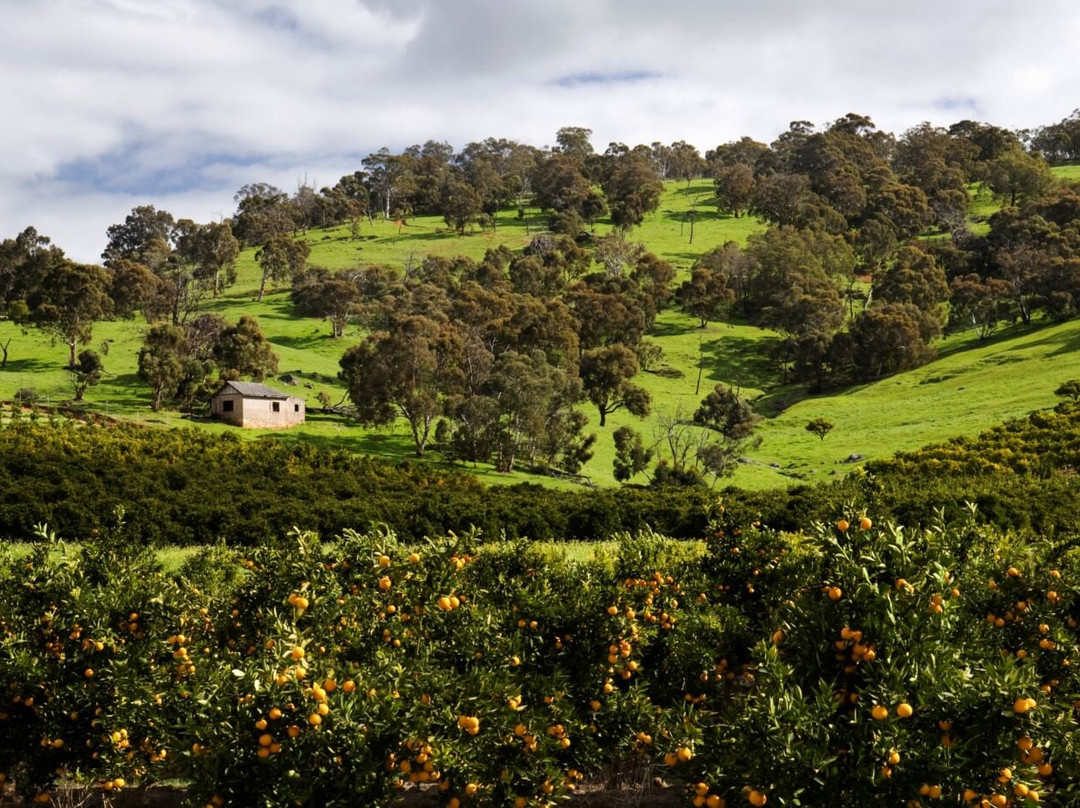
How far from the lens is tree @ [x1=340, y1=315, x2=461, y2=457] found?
46.5 metres

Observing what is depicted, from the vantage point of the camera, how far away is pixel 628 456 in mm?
42594

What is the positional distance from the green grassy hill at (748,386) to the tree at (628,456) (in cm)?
196

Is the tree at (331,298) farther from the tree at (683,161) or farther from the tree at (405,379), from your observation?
the tree at (683,161)

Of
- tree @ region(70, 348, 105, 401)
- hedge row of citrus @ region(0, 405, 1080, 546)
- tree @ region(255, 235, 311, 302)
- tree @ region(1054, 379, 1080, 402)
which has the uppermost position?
tree @ region(255, 235, 311, 302)

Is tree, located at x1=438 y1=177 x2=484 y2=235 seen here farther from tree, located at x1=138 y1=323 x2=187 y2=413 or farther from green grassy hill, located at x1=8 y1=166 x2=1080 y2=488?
tree, located at x1=138 y1=323 x2=187 y2=413

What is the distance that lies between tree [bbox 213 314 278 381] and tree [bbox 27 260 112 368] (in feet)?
27.1

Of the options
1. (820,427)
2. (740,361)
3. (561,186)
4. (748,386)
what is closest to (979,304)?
(740,361)

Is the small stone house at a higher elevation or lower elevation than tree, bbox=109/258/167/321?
lower

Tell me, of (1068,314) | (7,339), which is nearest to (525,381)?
(7,339)

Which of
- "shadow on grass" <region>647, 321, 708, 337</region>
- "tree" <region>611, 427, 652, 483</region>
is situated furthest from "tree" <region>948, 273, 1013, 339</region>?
"tree" <region>611, 427, 652, 483</region>

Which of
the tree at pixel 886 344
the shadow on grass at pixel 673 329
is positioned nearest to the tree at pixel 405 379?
the tree at pixel 886 344

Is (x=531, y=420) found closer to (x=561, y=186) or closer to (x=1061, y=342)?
(x=1061, y=342)

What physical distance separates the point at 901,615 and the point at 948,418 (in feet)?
153

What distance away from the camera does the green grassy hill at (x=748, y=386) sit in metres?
45.8
